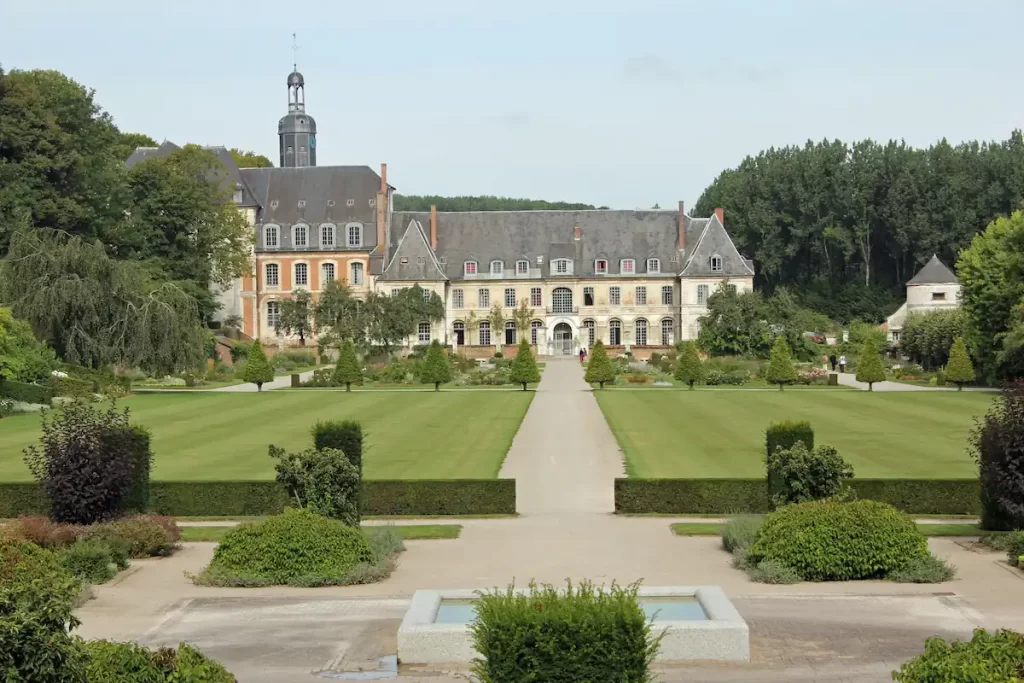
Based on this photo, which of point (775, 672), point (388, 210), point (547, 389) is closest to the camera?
point (775, 672)

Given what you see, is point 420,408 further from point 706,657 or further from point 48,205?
point 706,657

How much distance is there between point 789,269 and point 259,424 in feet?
205

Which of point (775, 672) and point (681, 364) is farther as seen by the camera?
point (681, 364)

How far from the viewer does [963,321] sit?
47344 millimetres

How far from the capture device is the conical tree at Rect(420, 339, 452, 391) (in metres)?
45.1

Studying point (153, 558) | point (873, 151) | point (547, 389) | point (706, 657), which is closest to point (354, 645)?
point (706, 657)

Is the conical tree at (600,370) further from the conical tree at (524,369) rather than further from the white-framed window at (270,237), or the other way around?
the white-framed window at (270,237)

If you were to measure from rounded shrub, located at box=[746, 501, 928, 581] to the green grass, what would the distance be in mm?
4312

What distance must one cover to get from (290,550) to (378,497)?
458 centimetres

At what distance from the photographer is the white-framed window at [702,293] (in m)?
72.3

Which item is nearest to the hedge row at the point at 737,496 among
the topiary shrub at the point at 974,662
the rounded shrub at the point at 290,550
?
the rounded shrub at the point at 290,550

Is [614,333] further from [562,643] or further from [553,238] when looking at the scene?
[562,643]

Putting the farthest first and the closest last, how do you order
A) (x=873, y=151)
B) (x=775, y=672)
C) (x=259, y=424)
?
(x=873, y=151)
(x=259, y=424)
(x=775, y=672)

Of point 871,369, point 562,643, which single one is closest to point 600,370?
point 871,369
